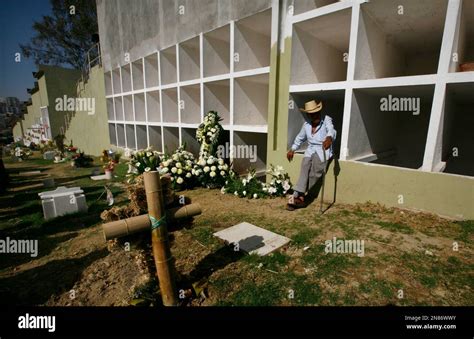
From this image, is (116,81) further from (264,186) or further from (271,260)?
(271,260)

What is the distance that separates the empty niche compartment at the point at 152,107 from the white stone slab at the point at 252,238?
7005mm

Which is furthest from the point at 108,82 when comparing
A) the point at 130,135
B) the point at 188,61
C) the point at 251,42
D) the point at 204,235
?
the point at 204,235

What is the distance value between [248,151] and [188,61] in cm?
362

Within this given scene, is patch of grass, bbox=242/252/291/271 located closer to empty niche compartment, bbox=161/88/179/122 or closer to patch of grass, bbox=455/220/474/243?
patch of grass, bbox=455/220/474/243

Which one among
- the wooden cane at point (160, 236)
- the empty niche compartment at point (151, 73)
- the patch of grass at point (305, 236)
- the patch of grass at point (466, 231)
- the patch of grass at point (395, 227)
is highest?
the empty niche compartment at point (151, 73)

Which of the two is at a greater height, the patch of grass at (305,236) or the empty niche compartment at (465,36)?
the empty niche compartment at (465,36)

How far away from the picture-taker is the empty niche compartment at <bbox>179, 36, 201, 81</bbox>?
7.35 meters

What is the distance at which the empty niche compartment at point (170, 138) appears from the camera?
866cm

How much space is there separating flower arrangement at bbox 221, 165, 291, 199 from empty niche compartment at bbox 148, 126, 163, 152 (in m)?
4.98

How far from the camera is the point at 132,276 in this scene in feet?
8.58

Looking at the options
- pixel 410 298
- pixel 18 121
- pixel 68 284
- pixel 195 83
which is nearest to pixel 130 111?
pixel 195 83

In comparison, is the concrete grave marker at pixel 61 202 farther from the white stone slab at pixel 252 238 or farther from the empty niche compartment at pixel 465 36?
the empty niche compartment at pixel 465 36

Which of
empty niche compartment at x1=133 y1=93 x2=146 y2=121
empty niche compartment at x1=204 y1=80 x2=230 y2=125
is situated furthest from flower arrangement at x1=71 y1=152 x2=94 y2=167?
empty niche compartment at x1=204 y1=80 x2=230 y2=125

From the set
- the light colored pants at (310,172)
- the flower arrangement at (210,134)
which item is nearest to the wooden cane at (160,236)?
the light colored pants at (310,172)
